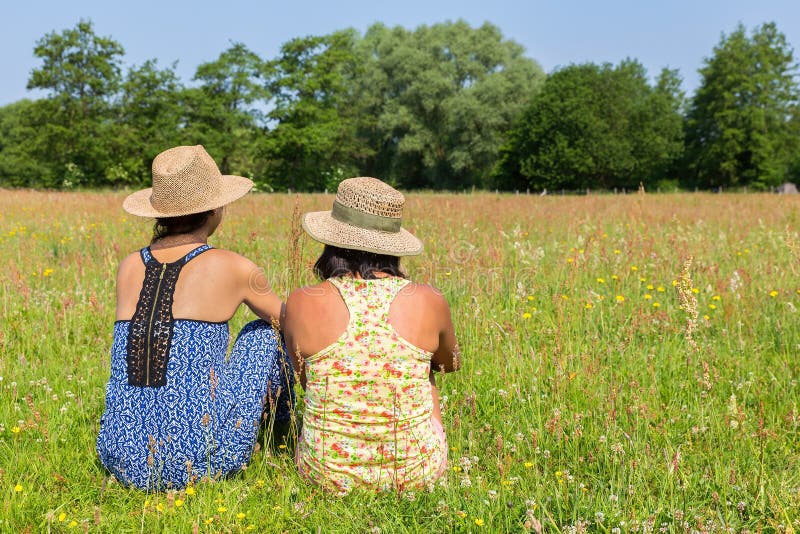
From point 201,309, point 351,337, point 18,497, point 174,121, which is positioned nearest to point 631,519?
point 351,337

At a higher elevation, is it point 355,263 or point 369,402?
point 355,263

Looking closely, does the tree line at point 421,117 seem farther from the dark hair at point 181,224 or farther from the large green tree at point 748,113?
the dark hair at point 181,224

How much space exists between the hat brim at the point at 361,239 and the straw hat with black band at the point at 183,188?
55cm

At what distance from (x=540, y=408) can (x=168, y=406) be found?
1.72m

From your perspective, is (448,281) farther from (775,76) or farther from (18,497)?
(775,76)

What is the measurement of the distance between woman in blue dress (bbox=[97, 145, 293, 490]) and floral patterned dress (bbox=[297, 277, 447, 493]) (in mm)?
267

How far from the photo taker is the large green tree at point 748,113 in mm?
42344

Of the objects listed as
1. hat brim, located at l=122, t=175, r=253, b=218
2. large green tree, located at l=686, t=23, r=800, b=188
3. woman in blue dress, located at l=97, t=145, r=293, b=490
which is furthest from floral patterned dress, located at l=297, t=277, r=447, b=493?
large green tree, located at l=686, t=23, r=800, b=188

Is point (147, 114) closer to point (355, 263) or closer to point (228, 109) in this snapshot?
point (228, 109)

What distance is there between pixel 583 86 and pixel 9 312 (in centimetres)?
4206

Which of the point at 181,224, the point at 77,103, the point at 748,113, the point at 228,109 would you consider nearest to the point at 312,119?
the point at 228,109

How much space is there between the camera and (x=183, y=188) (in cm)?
252

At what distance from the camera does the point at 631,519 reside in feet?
6.68

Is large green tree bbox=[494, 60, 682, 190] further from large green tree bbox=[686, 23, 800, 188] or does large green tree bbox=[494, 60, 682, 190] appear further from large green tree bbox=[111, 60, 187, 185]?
large green tree bbox=[111, 60, 187, 185]
